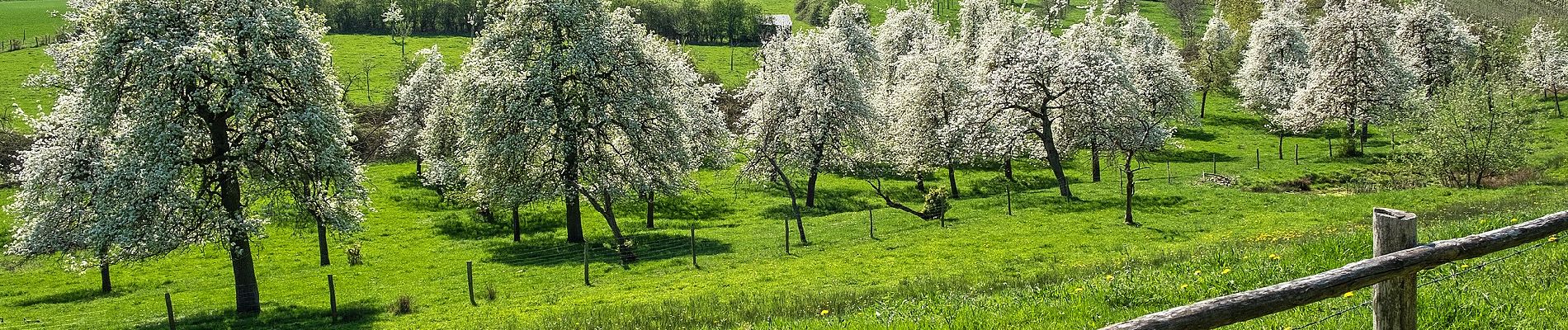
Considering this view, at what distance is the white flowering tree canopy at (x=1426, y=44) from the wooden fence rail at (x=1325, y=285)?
7171 centimetres

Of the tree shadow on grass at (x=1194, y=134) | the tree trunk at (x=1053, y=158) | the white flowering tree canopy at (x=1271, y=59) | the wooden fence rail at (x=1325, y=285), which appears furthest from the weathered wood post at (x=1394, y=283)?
the white flowering tree canopy at (x=1271, y=59)

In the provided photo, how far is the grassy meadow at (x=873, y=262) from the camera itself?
40.1 ft

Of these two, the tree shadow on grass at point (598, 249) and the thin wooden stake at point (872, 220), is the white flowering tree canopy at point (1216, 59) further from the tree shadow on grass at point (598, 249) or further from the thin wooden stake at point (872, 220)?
the tree shadow on grass at point (598, 249)

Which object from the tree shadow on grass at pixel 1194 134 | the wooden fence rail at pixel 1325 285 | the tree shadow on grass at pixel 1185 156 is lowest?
the tree shadow on grass at pixel 1185 156

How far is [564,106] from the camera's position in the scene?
125 ft

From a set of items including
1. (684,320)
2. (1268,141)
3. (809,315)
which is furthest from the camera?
(1268,141)

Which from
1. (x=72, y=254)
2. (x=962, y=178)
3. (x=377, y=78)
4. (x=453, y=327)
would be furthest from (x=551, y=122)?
(x=377, y=78)

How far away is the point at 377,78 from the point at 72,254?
70489 mm

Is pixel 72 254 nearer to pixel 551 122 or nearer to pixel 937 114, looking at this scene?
pixel 551 122

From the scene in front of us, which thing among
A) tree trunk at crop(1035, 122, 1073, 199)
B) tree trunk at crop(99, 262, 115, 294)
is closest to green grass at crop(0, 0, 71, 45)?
tree trunk at crop(99, 262, 115, 294)

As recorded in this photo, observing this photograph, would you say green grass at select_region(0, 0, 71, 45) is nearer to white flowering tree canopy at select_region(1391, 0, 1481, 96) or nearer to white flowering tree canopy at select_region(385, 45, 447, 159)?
white flowering tree canopy at select_region(385, 45, 447, 159)

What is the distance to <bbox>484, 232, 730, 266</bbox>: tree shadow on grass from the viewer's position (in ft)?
125

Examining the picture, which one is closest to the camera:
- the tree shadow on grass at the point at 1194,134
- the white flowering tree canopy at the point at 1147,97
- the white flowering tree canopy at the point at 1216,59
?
the white flowering tree canopy at the point at 1147,97

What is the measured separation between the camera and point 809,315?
16.6 meters
